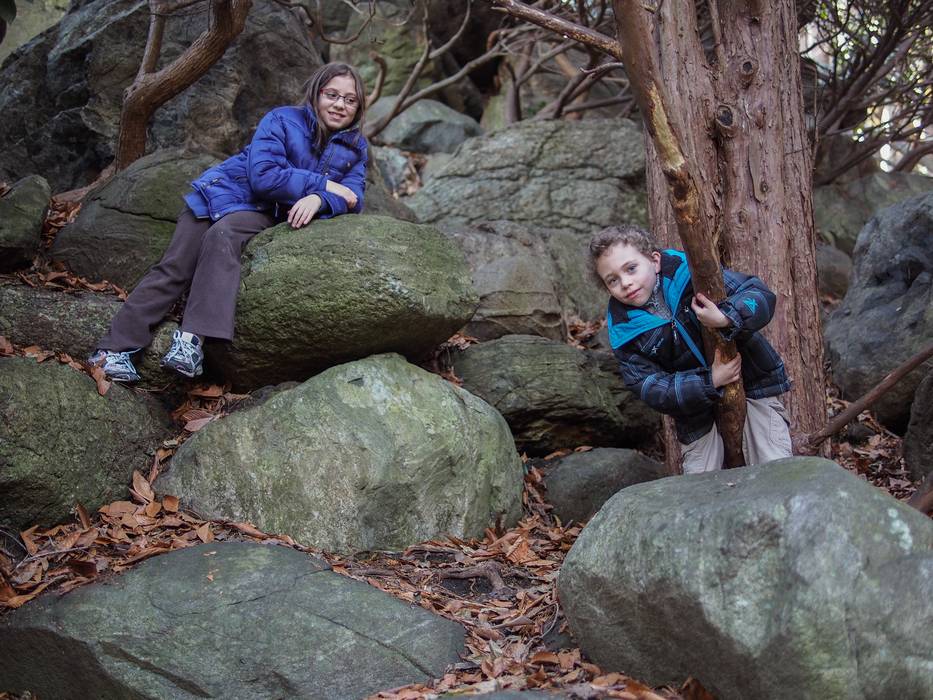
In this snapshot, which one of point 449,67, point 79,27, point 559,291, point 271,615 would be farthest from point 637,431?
point 449,67

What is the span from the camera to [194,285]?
15.1ft

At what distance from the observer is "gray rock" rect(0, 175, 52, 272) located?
4996 mm

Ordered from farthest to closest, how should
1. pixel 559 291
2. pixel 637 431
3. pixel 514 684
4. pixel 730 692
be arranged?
pixel 559 291, pixel 637 431, pixel 514 684, pixel 730 692

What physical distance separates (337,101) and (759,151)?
2230mm

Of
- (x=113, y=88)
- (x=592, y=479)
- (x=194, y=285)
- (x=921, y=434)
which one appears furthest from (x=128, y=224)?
(x=921, y=434)

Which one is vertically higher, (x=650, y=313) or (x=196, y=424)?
(x=650, y=313)

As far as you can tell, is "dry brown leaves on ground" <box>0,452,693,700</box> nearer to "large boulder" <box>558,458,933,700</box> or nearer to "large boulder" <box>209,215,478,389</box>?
"large boulder" <box>558,458,933,700</box>

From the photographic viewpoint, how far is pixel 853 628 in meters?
2.48

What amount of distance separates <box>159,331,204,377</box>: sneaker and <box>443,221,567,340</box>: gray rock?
2093mm

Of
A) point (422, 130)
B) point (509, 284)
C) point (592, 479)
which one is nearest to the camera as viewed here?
point (592, 479)

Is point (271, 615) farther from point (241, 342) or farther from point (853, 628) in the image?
point (853, 628)

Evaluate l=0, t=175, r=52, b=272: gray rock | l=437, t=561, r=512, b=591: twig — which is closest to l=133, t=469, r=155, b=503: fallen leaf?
l=437, t=561, r=512, b=591: twig

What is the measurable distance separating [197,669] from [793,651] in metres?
1.97

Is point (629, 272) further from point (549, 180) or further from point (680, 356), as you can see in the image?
point (549, 180)
